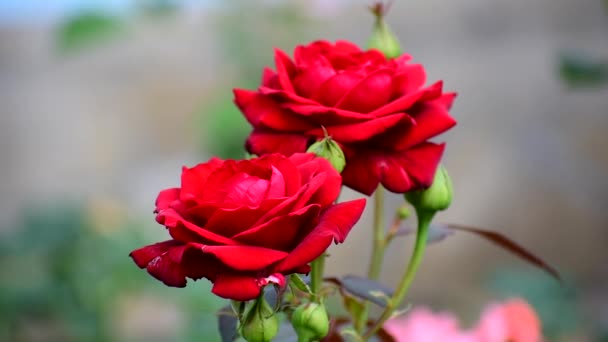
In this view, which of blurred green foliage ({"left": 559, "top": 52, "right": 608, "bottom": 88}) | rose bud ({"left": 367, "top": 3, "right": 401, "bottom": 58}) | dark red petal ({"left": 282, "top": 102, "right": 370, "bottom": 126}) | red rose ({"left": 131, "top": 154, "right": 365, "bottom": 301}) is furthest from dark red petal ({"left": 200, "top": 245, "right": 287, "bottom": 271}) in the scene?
blurred green foliage ({"left": 559, "top": 52, "right": 608, "bottom": 88})

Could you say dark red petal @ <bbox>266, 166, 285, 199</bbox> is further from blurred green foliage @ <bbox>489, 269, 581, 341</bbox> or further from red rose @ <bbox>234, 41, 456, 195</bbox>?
blurred green foliage @ <bbox>489, 269, 581, 341</bbox>

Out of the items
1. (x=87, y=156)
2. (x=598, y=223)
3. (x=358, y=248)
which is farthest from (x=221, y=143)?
(x=598, y=223)

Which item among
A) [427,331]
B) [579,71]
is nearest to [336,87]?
[427,331]

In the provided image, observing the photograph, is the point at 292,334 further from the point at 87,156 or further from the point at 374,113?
the point at 87,156

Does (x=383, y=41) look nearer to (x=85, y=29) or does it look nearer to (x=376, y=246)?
(x=376, y=246)

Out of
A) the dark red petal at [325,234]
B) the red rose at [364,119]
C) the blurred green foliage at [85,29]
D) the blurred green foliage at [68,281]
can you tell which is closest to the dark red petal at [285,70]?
the red rose at [364,119]

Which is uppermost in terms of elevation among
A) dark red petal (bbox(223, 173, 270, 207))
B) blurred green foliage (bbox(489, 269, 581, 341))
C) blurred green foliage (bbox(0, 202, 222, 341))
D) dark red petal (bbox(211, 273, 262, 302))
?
dark red petal (bbox(223, 173, 270, 207))

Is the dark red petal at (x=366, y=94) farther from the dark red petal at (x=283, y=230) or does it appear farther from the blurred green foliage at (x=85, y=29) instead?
the blurred green foliage at (x=85, y=29)
